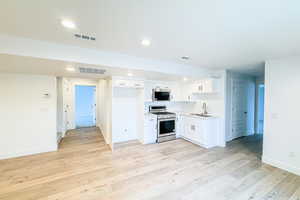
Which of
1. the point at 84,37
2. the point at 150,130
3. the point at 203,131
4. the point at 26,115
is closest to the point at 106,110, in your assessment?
the point at 150,130

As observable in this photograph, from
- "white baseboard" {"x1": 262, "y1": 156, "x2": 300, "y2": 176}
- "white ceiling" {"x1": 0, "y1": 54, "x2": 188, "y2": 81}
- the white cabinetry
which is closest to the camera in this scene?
"white ceiling" {"x1": 0, "y1": 54, "x2": 188, "y2": 81}

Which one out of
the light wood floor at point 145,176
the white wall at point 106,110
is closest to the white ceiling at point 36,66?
the white wall at point 106,110

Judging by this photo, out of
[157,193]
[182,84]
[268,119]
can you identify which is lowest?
[157,193]

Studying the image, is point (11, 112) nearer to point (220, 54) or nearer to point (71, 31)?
point (71, 31)

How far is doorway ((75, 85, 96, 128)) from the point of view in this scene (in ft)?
25.9

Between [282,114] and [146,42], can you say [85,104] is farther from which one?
[282,114]

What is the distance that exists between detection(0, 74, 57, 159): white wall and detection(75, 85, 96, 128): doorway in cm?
378

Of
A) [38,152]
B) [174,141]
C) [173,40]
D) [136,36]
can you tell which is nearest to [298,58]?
[173,40]

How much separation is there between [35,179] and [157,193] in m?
2.34

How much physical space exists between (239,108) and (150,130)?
3555mm

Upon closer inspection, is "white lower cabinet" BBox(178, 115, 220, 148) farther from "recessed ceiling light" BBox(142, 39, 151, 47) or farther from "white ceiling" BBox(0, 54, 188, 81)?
"recessed ceiling light" BBox(142, 39, 151, 47)

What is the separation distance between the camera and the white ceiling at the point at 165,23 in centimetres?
139

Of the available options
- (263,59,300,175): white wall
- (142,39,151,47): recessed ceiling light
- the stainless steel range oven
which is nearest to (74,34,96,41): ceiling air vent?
(142,39,151,47): recessed ceiling light

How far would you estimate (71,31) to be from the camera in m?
1.95
